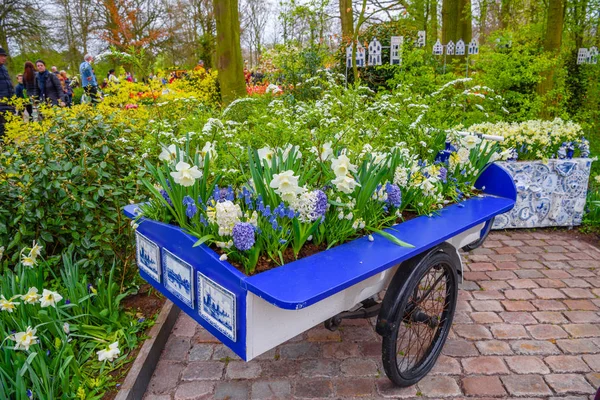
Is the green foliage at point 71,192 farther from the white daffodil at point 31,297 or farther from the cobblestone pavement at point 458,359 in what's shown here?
the cobblestone pavement at point 458,359

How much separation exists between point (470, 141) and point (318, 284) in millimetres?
1895

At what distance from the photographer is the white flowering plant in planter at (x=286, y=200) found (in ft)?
6.25

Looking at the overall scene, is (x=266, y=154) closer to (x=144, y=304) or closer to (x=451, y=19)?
(x=144, y=304)

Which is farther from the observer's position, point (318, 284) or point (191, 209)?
point (191, 209)

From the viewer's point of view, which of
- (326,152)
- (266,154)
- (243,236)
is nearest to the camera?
(243,236)

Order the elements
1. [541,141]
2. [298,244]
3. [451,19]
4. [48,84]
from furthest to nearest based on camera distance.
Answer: [451,19] → [48,84] → [541,141] → [298,244]

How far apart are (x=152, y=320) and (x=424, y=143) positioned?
7.10 feet

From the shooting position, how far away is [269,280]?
5.50 feet

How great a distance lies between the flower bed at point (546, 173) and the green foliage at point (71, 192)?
3677mm

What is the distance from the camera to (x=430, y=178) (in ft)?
8.36

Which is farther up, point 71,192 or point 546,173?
point 71,192

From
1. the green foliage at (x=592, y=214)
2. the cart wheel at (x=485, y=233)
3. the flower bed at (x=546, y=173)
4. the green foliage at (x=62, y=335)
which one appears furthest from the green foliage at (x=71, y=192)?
the green foliage at (x=592, y=214)

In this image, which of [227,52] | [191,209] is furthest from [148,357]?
[227,52]

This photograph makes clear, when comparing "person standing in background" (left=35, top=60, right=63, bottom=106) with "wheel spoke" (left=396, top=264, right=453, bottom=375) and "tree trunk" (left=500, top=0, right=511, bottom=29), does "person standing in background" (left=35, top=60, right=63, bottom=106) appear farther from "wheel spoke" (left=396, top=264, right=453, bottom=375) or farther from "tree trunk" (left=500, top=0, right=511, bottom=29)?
"tree trunk" (left=500, top=0, right=511, bottom=29)
